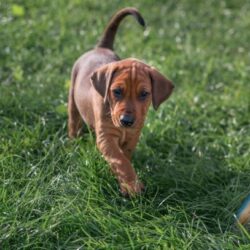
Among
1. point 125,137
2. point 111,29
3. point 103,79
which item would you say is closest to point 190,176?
point 125,137

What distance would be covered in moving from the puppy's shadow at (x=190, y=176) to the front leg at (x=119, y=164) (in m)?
0.22

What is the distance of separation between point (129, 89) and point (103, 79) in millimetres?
239

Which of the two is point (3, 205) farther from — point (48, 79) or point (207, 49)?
point (207, 49)

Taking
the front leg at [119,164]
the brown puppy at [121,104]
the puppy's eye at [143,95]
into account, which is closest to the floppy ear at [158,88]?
the brown puppy at [121,104]

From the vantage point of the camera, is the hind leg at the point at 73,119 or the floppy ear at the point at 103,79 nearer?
the floppy ear at the point at 103,79

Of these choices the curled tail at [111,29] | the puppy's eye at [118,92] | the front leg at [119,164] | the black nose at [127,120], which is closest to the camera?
the black nose at [127,120]

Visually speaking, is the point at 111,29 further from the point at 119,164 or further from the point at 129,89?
the point at 119,164

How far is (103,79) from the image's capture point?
4.42 m

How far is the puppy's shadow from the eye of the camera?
4.49 metres

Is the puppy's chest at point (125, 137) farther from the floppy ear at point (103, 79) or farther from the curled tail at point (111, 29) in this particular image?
the curled tail at point (111, 29)

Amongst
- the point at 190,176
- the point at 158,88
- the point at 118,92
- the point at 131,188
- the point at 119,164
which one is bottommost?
the point at 190,176

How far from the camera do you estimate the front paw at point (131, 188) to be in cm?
437

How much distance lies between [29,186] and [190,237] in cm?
114

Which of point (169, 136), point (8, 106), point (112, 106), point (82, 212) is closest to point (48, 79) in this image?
point (8, 106)
